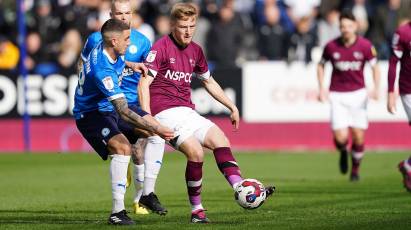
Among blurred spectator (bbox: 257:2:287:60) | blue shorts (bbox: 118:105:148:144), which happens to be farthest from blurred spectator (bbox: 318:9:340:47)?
blue shorts (bbox: 118:105:148:144)

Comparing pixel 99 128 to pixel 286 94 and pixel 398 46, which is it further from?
pixel 286 94

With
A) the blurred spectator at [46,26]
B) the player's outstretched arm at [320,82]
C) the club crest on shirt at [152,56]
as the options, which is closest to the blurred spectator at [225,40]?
the blurred spectator at [46,26]

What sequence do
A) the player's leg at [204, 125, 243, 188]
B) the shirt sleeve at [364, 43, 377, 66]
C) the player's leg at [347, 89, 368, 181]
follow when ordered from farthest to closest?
the player's leg at [347, 89, 368, 181] < the shirt sleeve at [364, 43, 377, 66] < the player's leg at [204, 125, 243, 188]

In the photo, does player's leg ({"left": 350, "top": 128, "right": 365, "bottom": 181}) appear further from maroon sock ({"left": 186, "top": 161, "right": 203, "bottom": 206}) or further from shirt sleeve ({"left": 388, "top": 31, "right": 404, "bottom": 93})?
maroon sock ({"left": 186, "top": 161, "right": 203, "bottom": 206})

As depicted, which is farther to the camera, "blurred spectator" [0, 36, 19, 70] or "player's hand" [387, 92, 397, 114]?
"blurred spectator" [0, 36, 19, 70]

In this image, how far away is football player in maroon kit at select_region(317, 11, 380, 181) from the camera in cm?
1686

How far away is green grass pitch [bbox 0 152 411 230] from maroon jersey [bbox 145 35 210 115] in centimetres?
119

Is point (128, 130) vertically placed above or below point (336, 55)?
below

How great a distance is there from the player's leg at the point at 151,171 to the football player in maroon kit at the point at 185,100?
118cm

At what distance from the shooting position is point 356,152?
55.2 ft

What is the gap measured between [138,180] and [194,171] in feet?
5.30

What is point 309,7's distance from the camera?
25.8m

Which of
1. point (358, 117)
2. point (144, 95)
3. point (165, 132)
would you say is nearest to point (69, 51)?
point (358, 117)

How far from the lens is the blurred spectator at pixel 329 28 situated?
80.1ft
